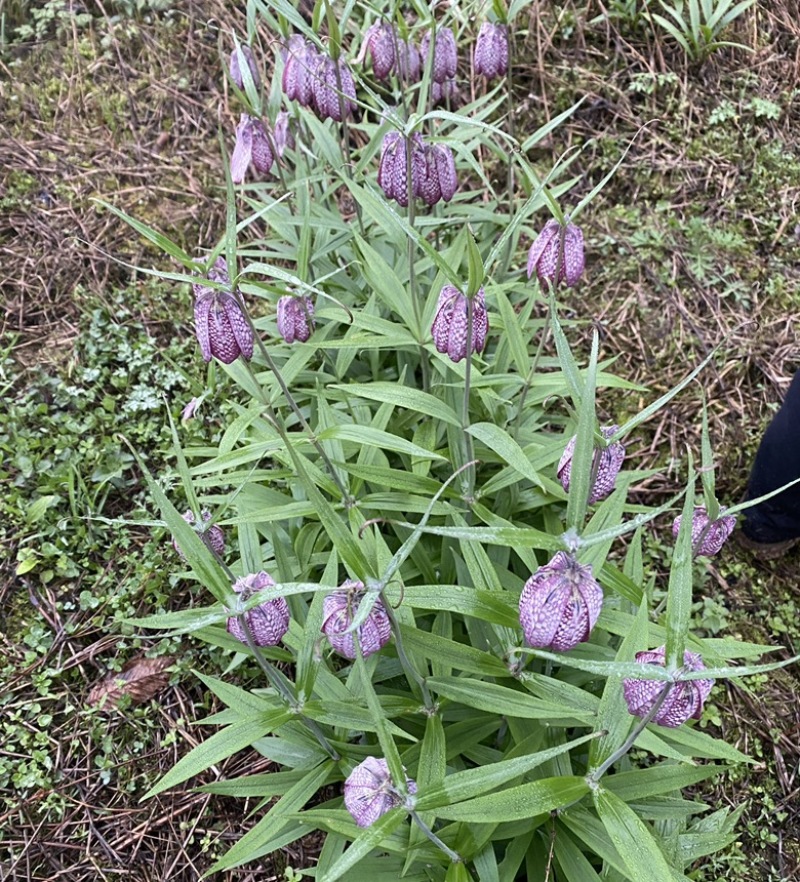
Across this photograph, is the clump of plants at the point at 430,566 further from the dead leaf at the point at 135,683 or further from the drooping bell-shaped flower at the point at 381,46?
the dead leaf at the point at 135,683

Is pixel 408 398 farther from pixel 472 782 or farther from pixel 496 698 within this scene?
pixel 472 782

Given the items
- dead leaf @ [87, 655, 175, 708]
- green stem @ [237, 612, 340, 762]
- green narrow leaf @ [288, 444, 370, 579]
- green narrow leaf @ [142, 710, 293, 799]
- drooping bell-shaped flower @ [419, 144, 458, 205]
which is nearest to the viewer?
green narrow leaf @ [288, 444, 370, 579]

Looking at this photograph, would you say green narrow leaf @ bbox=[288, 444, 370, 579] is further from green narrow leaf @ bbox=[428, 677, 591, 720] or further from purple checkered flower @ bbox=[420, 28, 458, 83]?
purple checkered flower @ bbox=[420, 28, 458, 83]

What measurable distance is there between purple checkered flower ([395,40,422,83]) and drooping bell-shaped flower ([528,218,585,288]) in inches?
22.8

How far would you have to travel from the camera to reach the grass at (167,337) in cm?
191

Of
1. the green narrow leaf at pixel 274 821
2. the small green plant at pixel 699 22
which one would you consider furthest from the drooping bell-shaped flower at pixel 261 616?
the small green plant at pixel 699 22

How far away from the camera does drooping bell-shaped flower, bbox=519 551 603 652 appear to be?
98cm

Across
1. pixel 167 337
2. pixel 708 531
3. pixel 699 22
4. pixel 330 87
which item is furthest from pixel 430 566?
pixel 699 22

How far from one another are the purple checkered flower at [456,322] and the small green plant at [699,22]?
2314mm

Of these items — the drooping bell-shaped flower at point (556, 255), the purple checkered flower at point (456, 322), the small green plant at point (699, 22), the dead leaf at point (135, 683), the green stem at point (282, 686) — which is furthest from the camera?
the small green plant at point (699, 22)

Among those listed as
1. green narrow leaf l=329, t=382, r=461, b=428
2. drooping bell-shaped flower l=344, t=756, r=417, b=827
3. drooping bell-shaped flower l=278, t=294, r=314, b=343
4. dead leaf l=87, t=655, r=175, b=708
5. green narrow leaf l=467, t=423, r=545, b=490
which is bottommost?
dead leaf l=87, t=655, r=175, b=708

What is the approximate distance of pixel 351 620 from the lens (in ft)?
3.67

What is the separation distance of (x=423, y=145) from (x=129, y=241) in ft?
5.49

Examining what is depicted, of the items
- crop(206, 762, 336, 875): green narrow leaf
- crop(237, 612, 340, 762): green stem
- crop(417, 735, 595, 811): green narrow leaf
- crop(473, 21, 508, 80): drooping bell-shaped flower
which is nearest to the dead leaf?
crop(206, 762, 336, 875): green narrow leaf
